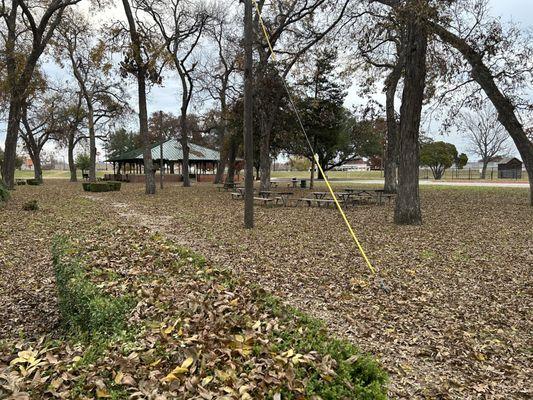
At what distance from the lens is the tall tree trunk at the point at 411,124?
10086 millimetres

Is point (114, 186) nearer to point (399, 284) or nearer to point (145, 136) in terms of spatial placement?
point (145, 136)

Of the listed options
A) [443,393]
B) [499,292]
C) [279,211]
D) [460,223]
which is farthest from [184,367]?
[279,211]

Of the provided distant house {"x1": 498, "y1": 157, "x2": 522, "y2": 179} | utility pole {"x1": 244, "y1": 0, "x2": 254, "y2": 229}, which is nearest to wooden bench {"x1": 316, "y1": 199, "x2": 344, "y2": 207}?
utility pole {"x1": 244, "y1": 0, "x2": 254, "y2": 229}

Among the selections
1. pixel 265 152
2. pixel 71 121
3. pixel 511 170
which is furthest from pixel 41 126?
pixel 511 170

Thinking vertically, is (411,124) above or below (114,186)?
above

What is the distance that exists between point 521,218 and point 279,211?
7.08 m

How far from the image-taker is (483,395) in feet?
9.79

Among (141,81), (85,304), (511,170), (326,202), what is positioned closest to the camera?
(85,304)

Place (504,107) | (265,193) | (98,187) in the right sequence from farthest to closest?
(98,187) < (265,193) < (504,107)

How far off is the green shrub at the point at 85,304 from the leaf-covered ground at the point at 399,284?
2.09 ft

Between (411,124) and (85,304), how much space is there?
887 cm

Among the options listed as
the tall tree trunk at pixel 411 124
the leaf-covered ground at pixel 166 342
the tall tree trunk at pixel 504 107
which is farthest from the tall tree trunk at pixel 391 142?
the leaf-covered ground at pixel 166 342

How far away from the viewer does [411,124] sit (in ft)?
33.7

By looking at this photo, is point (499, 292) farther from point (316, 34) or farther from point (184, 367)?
point (316, 34)
